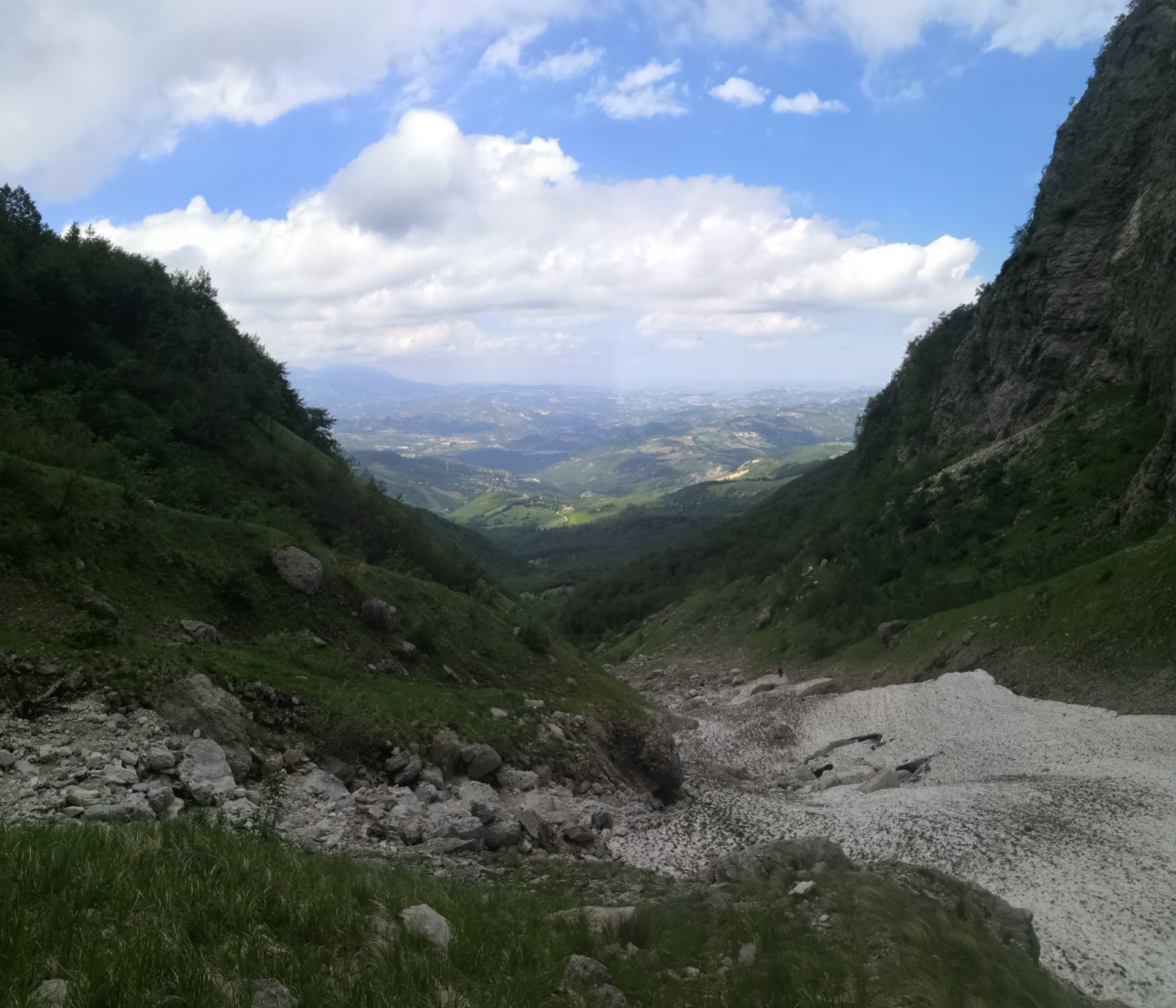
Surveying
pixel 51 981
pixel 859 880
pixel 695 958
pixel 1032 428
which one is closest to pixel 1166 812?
pixel 859 880

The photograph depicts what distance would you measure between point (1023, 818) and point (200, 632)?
69.6 ft

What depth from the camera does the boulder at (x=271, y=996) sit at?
5004mm

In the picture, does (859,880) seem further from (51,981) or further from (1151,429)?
(1151,429)

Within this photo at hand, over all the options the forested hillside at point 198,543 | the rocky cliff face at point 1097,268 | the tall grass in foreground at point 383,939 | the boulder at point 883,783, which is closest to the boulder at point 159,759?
the forested hillside at point 198,543

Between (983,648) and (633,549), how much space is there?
14798cm

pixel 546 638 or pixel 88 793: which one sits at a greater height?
pixel 88 793

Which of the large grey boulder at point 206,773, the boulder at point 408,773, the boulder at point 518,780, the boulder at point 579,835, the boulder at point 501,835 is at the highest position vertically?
the large grey boulder at point 206,773

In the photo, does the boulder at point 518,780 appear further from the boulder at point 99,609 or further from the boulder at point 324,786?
the boulder at point 99,609

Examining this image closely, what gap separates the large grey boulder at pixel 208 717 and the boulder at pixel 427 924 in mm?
6969

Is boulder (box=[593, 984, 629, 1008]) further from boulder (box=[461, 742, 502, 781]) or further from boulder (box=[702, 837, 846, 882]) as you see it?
boulder (box=[461, 742, 502, 781])

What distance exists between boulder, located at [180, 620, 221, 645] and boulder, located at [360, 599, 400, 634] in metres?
5.82

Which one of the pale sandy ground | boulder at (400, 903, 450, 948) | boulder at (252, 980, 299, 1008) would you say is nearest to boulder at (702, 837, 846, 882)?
the pale sandy ground

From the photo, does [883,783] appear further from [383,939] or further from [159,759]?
[159,759]

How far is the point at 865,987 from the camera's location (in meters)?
8.12
